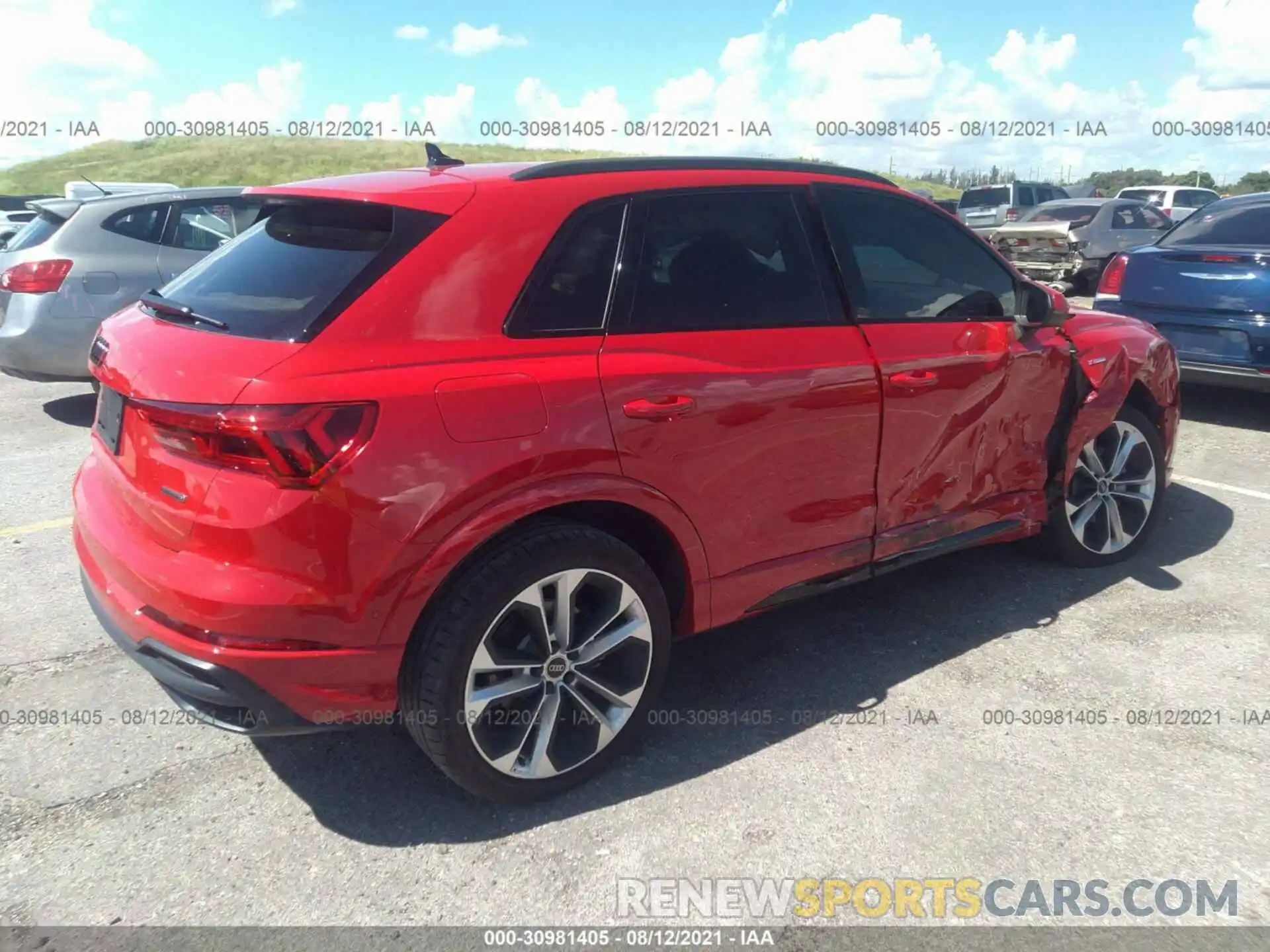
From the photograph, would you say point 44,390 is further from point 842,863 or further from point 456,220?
point 842,863

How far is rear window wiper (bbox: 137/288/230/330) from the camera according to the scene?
2.66 meters

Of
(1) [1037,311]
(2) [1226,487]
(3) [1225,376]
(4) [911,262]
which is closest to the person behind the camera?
(4) [911,262]

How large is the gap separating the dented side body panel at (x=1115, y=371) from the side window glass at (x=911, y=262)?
1.64ft

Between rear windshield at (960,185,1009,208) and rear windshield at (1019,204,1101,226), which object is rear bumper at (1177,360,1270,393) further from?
rear windshield at (960,185,1009,208)

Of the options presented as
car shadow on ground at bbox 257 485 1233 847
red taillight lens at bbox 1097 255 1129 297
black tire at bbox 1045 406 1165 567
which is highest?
red taillight lens at bbox 1097 255 1129 297

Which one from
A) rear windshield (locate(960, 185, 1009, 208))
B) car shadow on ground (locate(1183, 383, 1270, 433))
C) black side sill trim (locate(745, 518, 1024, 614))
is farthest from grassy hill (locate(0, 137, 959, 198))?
black side sill trim (locate(745, 518, 1024, 614))

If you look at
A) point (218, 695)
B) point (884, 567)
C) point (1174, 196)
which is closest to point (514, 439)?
point (218, 695)

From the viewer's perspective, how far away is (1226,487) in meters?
5.82

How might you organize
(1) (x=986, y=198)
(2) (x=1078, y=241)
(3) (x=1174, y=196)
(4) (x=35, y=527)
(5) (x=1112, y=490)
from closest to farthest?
1. (5) (x=1112, y=490)
2. (4) (x=35, y=527)
3. (2) (x=1078, y=241)
4. (3) (x=1174, y=196)
5. (1) (x=986, y=198)

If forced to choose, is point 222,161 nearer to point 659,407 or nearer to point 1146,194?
point 1146,194

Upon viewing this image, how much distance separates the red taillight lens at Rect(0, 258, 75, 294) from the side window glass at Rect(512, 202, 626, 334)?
18.4ft

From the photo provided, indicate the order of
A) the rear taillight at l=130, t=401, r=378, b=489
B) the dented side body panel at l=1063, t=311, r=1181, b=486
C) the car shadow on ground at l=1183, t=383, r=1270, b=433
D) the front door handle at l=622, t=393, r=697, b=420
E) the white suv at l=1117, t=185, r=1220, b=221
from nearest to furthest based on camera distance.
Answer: the rear taillight at l=130, t=401, r=378, b=489 < the front door handle at l=622, t=393, r=697, b=420 < the dented side body panel at l=1063, t=311, r=1181, b=486 < the car shadow on ground at l=1183, t=383, r=1270, b=433 < the white suv at l=1117, t=185, r=1220, b=221

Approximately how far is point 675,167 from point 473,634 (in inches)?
67.0

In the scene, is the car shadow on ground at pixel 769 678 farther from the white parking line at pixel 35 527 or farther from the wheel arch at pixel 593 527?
the white parking line at pixel 35 527
